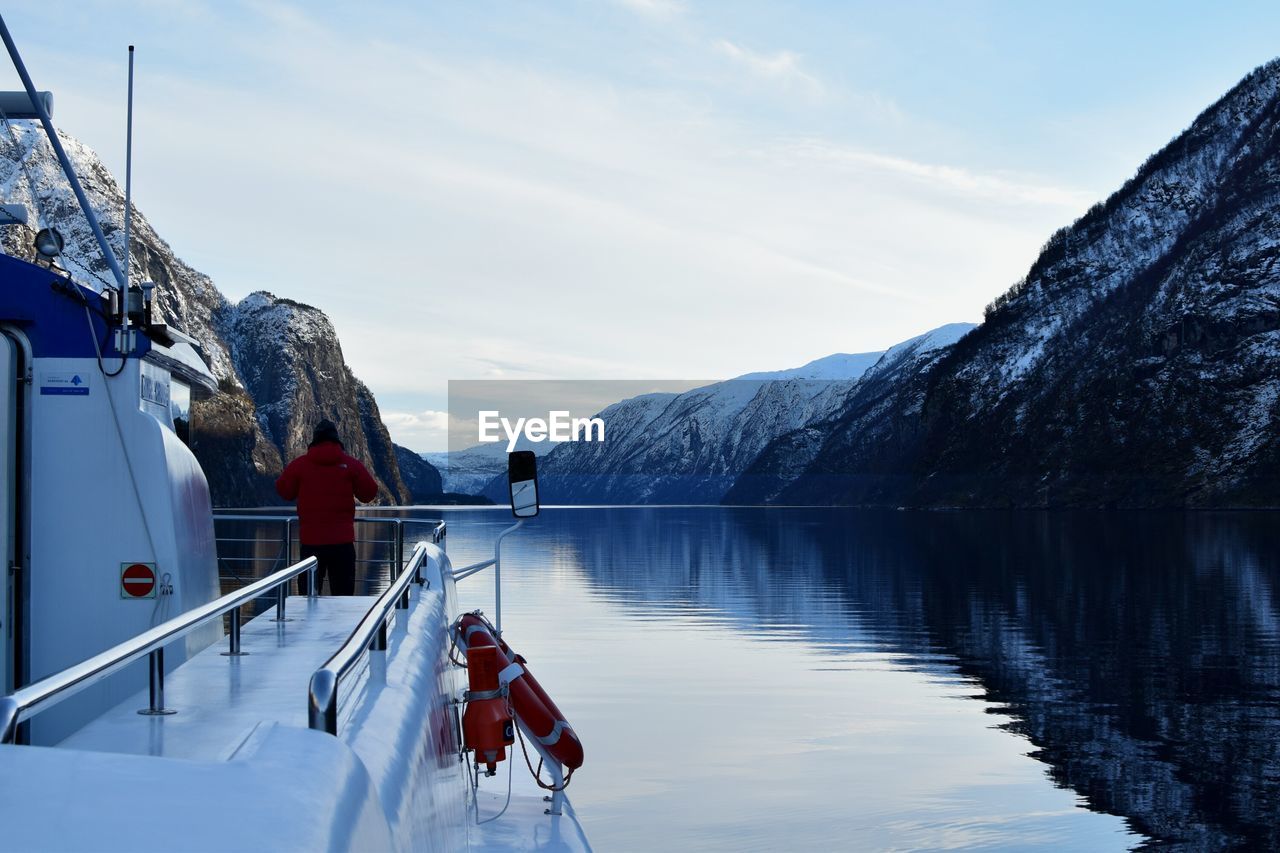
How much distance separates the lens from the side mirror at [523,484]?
39.8 feet

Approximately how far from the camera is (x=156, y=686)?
5.87 meters

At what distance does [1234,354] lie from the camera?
18338cm

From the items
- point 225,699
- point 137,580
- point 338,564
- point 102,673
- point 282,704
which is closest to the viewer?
point 102,673

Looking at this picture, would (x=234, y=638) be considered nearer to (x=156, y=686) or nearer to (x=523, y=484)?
(x=156, y=686)

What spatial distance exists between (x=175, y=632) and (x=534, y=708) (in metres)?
7.50

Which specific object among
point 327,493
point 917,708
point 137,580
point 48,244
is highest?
point 48,244

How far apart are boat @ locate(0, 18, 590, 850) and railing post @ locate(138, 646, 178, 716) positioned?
0.02 m

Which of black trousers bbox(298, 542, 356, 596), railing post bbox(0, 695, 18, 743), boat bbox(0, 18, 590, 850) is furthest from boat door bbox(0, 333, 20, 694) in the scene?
railing post bbox(0, 695, 18, 743)

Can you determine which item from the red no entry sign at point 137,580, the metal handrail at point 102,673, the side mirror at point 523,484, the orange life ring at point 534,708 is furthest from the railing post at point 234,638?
the side mirror at point 523,484

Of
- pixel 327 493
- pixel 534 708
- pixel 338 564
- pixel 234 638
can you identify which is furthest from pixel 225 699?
pixel 338 564

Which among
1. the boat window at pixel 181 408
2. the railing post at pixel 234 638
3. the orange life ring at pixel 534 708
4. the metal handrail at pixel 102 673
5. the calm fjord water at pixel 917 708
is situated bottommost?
the calm fjord water at pixel 917 708

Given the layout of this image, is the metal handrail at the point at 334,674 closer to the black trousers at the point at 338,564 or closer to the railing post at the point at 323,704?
the railing post at the point at 323,704

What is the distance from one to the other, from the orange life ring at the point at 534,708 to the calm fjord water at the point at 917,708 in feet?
6.93

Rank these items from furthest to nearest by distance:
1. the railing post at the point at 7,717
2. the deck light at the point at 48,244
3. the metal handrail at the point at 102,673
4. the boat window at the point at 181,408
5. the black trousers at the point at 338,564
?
1. the black trousers at the point at 338,564
2. the boat window at the point at 181,408
3. the deck light at the point at 48,244
4. the metal handrail at the point at 102,673
5. the railing post at the point at 7,717
